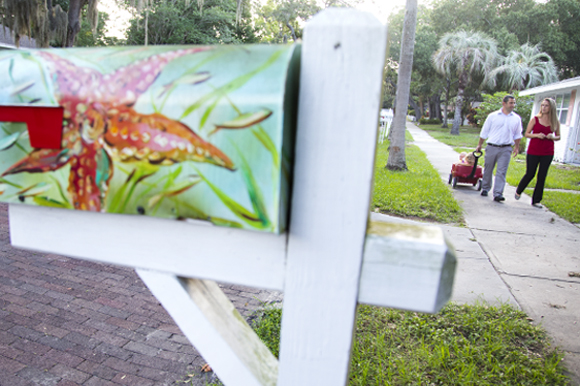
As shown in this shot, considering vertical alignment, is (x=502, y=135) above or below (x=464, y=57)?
below

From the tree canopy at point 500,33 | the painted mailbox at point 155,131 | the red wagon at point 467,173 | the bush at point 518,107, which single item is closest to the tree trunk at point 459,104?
the tree canopy at point 500,33

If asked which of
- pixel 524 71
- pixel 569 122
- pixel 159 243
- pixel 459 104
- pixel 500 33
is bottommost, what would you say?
pixel 159 243

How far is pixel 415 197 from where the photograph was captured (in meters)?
6.64

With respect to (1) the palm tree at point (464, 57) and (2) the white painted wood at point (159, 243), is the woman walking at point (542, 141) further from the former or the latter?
(1) the palm tree at point (464, 57)

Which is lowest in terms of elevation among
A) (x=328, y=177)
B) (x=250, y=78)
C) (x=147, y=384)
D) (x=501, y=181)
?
(x=147, y=384)

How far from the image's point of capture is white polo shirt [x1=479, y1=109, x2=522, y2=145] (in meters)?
6.87

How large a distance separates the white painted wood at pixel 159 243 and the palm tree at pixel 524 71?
29.3 meters

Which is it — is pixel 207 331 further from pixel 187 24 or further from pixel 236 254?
pixel 187 24

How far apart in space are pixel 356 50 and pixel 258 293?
3.15 metres

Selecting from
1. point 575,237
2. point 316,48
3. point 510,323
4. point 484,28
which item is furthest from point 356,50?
Result: point 484,28

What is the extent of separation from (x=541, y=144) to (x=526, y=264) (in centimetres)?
330

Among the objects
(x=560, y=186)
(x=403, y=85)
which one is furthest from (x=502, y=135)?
(x=560, y=186)

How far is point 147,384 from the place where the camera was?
7.88 ft

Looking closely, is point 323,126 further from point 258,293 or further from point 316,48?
point 258,293
